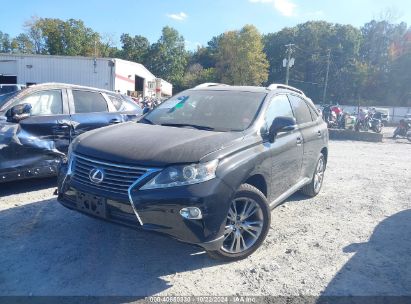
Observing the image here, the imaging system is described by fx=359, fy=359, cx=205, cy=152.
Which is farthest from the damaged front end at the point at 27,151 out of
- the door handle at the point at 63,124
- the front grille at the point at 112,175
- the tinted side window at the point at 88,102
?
the front grille at the point at 112,175

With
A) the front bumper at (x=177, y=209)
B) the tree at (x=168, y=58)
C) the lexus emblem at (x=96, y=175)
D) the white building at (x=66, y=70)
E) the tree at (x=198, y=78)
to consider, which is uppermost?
the tree at (x=168, y=58)

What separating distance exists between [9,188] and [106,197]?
333cm

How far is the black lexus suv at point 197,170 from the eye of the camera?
123 inches

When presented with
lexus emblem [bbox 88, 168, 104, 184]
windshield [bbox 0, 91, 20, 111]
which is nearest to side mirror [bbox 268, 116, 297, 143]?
lexus emblem [bbox 88, 168, 104, 184]

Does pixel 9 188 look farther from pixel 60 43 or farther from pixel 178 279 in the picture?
pixel 60 43

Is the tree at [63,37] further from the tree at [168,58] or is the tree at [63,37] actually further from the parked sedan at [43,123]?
the parked sedan at [43,123]

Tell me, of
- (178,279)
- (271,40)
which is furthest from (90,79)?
(271,40)

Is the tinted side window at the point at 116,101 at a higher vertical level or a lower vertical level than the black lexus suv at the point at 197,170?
higher

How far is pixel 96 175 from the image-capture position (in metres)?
3.33

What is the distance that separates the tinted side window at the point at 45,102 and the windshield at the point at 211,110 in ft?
6.34

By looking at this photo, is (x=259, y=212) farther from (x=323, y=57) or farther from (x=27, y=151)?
(x=323, y=57)

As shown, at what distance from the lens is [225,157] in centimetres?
336

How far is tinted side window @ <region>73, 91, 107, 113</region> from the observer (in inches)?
240

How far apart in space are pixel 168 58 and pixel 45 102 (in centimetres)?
7096
